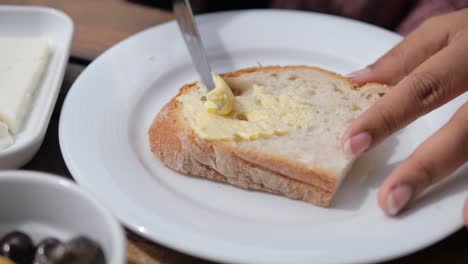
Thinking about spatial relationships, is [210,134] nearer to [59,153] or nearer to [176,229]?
[176,229]

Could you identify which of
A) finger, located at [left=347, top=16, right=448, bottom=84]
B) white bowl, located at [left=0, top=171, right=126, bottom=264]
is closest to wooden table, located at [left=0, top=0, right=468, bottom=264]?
white bowl, located at [left=0, top=171, right=126, bottom=264]

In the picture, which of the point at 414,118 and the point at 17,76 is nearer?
the point at 414,118

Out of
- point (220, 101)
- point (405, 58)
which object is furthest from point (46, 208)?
point (405, 58)

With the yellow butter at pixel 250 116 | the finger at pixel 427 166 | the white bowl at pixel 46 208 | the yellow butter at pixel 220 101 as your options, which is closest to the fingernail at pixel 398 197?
the finger at pixel 427 166

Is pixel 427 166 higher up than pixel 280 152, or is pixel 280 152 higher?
pixel 427 166

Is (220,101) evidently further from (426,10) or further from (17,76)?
(426,10)

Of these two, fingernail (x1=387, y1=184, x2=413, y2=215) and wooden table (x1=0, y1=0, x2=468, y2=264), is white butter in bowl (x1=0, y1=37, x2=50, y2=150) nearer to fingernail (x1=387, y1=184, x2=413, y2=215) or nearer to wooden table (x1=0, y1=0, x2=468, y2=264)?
wooden table (x1=0, y1=0, x2=468, y2=264)
